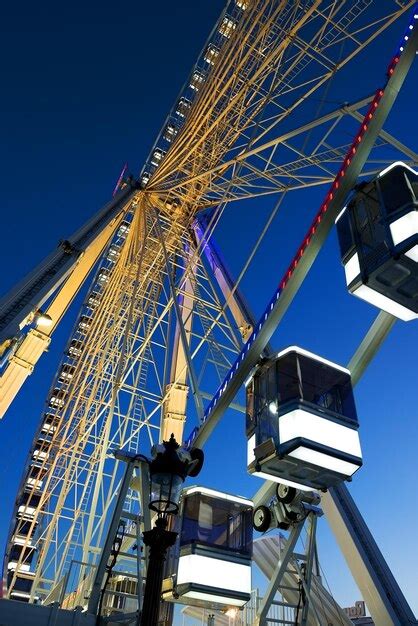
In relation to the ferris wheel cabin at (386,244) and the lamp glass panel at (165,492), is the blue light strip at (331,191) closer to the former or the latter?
the ferris wheel cabin at (386,244)

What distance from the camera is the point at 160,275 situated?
67.4ft

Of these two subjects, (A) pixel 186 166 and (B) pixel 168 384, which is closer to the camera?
(B) pixel 168 384

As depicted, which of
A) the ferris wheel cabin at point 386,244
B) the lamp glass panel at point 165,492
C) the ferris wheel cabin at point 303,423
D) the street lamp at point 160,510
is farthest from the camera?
the ferris wheel cabin at point 303,423

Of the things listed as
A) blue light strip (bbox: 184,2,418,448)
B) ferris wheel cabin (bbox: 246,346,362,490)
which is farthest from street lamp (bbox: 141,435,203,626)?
blue light strip (bbox: 184,2,418,448)

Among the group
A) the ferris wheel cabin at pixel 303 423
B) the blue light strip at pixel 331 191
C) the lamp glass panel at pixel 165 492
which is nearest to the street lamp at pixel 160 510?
the lamp glass panel at pixel 165 492

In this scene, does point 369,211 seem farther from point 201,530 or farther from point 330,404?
point 201,530

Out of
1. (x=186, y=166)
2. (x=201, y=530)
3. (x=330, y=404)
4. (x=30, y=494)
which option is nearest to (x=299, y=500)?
(x=201, y=530)

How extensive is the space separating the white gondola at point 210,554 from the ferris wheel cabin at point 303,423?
61.8 inches

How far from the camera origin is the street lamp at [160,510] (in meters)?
4.85

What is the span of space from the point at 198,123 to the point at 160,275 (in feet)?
22.6

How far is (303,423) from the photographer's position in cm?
652

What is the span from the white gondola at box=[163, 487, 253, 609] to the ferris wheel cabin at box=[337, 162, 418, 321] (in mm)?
4194

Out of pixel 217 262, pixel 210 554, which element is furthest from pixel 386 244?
pixel 217 262

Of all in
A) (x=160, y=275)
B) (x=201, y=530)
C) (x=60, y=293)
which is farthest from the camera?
(x=160, y=275)
